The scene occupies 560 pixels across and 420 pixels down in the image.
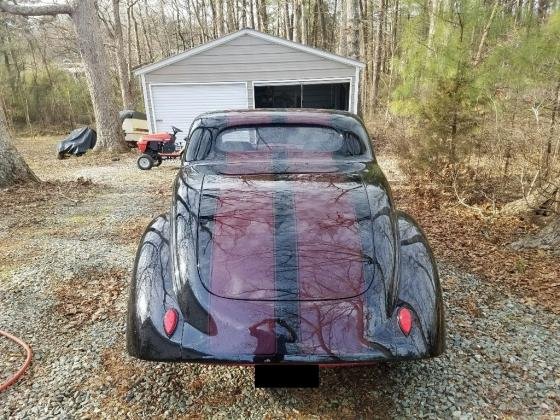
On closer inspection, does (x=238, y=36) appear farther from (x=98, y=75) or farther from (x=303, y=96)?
(x=303, y=96)

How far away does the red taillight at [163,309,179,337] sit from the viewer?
2111mm

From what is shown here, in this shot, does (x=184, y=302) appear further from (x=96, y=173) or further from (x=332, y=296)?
(x=96, y=173)

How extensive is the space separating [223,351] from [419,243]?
1.55m

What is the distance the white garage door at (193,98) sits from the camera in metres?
12.4

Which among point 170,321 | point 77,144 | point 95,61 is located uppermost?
point 95,61

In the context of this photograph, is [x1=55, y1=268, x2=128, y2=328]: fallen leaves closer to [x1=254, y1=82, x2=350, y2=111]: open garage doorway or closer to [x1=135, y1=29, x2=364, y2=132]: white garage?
[x1=135, y1=29, x2=364, y2=132]: white garage

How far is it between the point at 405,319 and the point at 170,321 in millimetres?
1279

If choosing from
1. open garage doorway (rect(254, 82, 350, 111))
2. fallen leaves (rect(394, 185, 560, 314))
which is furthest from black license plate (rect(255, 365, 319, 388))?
open garage doorway (rect(254, 82, 350, 111))

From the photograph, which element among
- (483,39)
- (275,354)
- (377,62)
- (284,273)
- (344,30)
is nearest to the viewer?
(275,354)

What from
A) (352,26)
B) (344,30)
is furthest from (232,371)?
(344,30)

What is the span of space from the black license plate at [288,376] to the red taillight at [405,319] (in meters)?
0.51

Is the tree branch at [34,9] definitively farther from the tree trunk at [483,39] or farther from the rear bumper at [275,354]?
the rear bumper at [275,354]

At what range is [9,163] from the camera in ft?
23.7

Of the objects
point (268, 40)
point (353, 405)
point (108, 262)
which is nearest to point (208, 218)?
point (353, 405)
